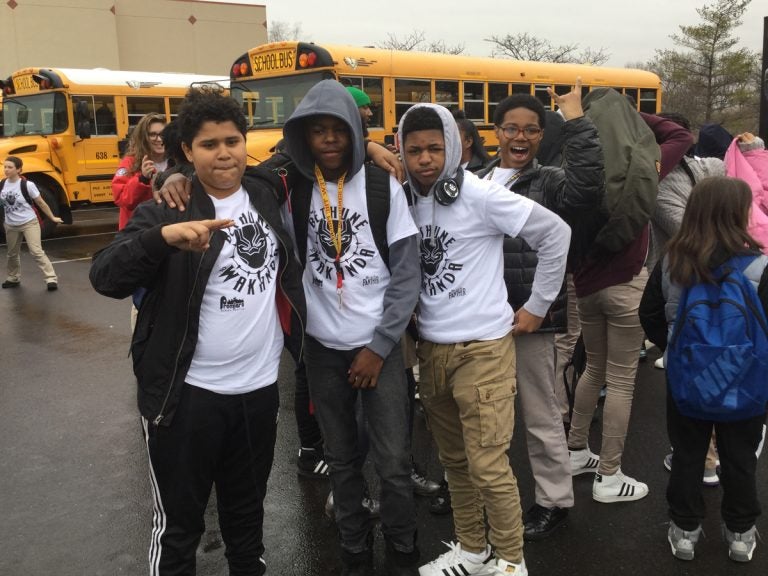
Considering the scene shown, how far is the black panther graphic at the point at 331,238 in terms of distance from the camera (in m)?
2.57

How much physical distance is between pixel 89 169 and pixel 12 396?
9.21 meters

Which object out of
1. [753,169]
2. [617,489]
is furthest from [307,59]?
[617,489]

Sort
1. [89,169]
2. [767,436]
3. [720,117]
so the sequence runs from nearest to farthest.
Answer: [767,436] < [89,169] < [720,117]

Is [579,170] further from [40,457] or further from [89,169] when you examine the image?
[89,169]

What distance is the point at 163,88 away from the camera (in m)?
14.0

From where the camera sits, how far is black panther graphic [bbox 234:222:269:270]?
232 cm

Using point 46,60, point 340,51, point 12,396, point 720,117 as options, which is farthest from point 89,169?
point 720,117

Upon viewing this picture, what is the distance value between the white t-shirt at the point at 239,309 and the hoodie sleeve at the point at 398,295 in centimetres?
42

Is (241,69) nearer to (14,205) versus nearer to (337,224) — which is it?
(14,205)

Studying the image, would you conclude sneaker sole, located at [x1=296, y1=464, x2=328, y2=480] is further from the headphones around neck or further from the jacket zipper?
the headphones around neck

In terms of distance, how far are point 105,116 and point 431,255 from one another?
12.6 metres

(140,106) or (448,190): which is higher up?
(140,106)

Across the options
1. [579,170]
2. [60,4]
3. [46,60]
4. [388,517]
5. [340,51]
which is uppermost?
[60,4]

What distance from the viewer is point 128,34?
3334cm
